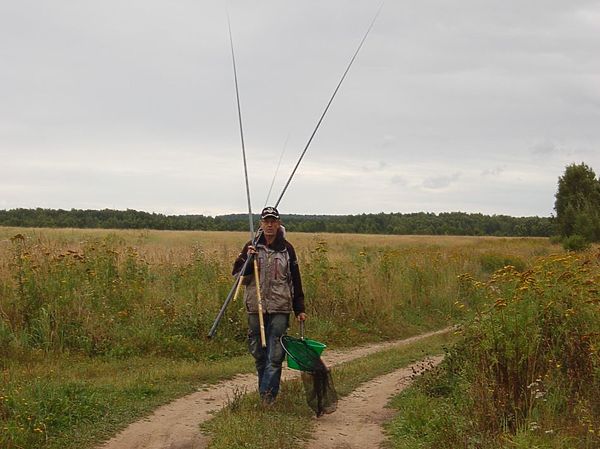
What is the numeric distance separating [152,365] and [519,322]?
633cm

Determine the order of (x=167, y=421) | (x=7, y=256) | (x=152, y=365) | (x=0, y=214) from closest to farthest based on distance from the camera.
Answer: (x=167, y=421)
(x=152, y=365)
(x=7, y=256)
(x=0, y=214)

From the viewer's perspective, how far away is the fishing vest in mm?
8320

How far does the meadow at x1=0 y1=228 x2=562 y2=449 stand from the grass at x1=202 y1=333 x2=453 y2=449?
4.29ft

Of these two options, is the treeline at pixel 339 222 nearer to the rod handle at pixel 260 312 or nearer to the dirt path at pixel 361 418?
the dirt path at pixel 361 418

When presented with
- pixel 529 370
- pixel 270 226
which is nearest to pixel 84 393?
pixel 270 226

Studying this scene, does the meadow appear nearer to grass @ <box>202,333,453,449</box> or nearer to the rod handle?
grass @ <box>202,333,453,449</box>

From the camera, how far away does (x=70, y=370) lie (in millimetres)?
10500

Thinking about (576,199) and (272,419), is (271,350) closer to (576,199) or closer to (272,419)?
(272,419)

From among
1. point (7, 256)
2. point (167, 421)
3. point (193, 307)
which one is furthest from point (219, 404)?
point (7, 256)

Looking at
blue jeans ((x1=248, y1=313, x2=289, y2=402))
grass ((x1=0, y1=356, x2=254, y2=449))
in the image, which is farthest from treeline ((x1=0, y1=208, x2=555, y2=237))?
A: blue jeans ((x1=248, y1=313, x2=289, y2=402))

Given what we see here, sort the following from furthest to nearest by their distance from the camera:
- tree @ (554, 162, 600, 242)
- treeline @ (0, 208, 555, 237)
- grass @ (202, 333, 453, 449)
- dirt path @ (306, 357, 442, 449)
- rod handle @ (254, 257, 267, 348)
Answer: treeline @ (0, 208, 555, 237) → tree @ (554, 162, 600, 242) → rod handle @ (254, 257, 267, 348) → dirt path @ (306, 357, 442, 449) → grass @ (202, 333, 453, 449)

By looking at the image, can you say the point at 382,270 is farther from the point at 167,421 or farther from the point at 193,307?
the point at 167,421

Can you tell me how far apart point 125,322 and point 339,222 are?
266ft

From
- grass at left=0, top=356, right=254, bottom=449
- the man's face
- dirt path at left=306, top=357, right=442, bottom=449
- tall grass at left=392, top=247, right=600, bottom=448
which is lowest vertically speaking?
dirt path at left=306, top=357, right=442, bottom=449
